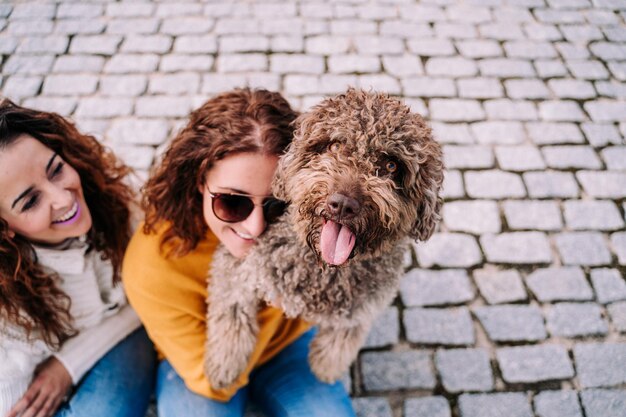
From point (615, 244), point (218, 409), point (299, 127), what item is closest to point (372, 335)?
point (218, 409)

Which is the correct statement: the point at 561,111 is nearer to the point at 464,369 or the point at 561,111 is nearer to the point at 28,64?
the point at 464,369

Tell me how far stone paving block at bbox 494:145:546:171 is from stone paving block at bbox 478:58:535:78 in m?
1.06

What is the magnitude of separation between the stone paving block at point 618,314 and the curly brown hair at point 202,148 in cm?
305

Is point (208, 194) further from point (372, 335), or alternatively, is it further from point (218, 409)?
point (372, 335)

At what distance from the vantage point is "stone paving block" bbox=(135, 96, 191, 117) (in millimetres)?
4707

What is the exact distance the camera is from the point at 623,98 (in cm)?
507

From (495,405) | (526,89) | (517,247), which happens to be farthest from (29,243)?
(526,89)

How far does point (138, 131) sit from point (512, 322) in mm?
3748

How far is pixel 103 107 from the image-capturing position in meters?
4.74

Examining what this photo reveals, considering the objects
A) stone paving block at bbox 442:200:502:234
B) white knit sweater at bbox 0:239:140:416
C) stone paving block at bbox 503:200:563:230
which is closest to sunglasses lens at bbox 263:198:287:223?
white knit sweater at bbox 0:239:140:416

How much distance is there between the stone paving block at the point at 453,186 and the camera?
14.0 feet

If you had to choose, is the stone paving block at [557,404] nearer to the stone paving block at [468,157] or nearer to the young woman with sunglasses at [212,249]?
the young woman with sunglasses at [212,249]

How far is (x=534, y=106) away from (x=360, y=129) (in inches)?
148

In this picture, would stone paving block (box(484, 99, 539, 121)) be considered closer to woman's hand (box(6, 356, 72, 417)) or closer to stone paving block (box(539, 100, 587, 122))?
stone paving block (box(539, 100, 587, 122))
